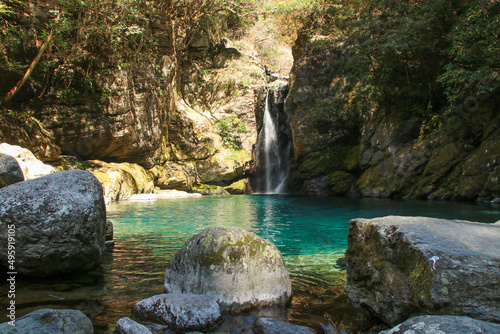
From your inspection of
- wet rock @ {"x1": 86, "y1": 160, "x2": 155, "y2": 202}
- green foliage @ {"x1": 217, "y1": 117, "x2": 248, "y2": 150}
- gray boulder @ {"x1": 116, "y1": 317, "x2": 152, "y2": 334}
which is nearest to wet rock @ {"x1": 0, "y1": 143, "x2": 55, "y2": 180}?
wet rock @ {"x1": 86, "y1": 160, "x2": 155, "y2": 202}

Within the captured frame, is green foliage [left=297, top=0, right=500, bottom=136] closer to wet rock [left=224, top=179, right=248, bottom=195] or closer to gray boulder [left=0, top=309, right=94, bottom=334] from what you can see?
wet rock [left=224, top=179, right=248, bottom=195]

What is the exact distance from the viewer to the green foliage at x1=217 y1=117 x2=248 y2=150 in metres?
27.2

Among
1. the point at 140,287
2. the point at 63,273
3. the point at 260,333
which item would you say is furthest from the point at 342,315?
the point at 63,273

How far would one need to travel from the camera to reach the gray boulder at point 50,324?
226cm

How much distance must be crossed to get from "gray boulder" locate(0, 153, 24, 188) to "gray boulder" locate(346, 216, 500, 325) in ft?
23.3

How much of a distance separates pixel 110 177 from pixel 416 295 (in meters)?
17.2

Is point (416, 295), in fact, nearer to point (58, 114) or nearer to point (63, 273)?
point (63, 273)

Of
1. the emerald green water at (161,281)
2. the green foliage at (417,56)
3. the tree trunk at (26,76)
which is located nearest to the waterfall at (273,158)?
the green foliage at (417,56)

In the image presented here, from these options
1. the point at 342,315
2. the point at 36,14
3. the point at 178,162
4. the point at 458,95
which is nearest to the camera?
the point at 342,315

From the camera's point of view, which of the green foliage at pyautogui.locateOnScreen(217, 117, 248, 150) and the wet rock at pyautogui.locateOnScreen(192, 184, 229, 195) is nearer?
the wet rock at pyautogui.locateOnScreen(192, 184, 229, 195)

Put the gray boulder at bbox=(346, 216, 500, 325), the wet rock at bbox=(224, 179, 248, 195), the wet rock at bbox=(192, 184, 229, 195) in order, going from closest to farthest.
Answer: the gray boulder at bbox=(346, 216, 500, 325) → the wet rock at bbox=(192, 184, 229, 195) → the wet rock at bbox=(224, 179, 248, 195)

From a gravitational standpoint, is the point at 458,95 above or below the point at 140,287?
above

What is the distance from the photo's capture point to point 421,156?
52.7ft

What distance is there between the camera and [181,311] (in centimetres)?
294
